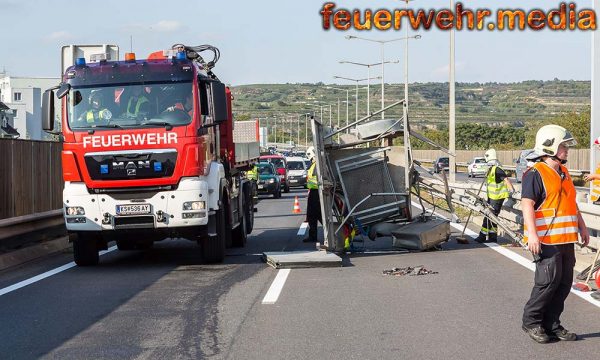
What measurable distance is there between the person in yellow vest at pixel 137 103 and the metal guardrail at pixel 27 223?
267 centimetres

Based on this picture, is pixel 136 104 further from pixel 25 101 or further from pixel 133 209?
pixel 25 101

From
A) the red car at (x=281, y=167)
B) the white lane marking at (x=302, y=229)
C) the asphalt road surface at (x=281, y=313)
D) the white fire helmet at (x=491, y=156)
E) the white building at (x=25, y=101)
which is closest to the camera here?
the asphalt road surface at (x=281, y=313)

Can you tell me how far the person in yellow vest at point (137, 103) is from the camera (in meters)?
14.2

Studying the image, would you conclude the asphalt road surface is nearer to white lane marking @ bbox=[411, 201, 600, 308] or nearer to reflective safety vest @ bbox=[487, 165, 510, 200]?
white lane marking @ bbox=[411, 201, 600, 308]

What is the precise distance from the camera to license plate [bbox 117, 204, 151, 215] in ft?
46.1

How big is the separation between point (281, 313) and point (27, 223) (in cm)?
746

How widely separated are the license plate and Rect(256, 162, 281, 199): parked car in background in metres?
25.3

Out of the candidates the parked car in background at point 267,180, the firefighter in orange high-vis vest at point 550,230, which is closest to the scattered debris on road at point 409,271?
the firefighter in orange high-vis vest at point 550,230

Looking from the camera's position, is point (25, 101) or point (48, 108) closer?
point (48, 108)

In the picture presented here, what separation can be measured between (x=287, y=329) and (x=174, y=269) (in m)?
5.76

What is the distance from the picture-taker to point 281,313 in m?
10.0

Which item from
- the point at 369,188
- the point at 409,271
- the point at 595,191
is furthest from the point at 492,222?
the point at 409,271

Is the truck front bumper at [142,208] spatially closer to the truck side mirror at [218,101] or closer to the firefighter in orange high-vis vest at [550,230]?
the truck side mirror at [218,101]

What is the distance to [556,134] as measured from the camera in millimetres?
8328
